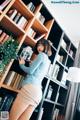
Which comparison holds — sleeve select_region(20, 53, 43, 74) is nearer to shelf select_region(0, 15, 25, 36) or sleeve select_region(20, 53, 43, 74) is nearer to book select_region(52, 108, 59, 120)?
shelf select_region(0, 15, 25, 36)

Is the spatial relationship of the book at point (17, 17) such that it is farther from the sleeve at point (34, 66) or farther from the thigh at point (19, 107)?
the thigh at point (19, 107)

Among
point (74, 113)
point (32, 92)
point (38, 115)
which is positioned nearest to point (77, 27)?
point (74, 113)

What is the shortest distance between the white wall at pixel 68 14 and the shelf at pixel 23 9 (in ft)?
2.31

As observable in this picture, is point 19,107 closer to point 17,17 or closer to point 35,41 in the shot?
point 35,41

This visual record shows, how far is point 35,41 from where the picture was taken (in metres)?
2.82

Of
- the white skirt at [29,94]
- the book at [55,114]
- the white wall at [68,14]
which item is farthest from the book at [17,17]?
the book at [55,114]

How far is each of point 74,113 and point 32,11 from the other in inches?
86.8

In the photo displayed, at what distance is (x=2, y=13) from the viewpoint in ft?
7.60

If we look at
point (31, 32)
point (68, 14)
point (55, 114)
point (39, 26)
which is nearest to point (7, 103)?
point (31, 32)

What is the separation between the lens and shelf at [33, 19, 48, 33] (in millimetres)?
2904

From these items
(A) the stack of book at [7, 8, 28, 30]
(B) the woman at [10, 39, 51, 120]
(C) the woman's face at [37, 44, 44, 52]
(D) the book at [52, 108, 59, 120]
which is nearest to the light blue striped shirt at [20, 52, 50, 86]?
(B) the woman at [10, 39, 51, 120]

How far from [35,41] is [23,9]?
0.50 m

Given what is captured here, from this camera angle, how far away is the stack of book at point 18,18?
8.37ft

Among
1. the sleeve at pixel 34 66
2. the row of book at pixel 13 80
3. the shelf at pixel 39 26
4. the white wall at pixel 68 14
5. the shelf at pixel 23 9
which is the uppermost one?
the white wall at pixel 68 14
